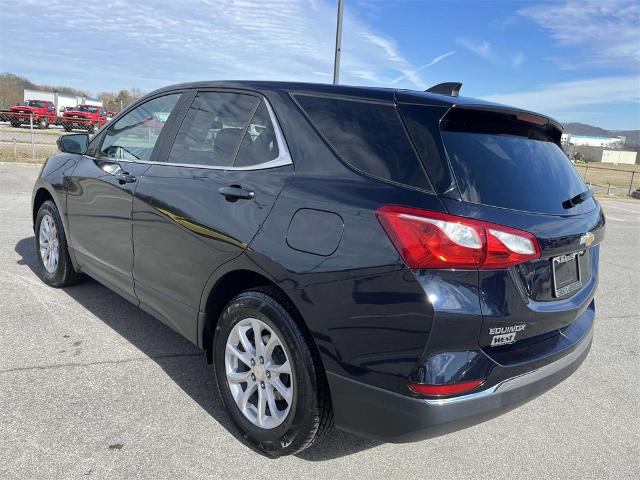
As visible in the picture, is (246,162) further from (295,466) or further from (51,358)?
(51,358)

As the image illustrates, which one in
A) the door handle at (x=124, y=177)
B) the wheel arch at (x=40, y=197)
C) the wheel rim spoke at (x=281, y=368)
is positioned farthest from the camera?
the wheel arch at (x=40, y=197)

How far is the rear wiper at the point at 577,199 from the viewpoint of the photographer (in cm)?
248

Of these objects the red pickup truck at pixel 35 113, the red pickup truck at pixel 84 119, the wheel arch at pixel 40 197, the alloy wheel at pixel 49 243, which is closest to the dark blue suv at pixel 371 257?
the alloy wheel at pixel 49 243

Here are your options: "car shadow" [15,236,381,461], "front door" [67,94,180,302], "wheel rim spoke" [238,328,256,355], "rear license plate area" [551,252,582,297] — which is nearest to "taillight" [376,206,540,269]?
"rear license plate area" [551,252,582,297]

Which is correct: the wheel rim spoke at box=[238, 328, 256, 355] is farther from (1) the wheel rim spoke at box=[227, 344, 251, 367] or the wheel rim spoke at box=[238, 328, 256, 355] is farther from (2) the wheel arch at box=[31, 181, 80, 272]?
(2) the wheel arch at box=[31, 181, 80, 272]

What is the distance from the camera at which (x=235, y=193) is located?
261cm

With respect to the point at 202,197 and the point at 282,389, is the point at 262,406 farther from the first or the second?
the point at 202,197

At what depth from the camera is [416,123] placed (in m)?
2.16

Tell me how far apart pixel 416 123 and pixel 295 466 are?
1693mm

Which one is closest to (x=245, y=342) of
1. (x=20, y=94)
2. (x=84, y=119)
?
(x=84, y=119)

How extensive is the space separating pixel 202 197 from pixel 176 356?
1.29 m

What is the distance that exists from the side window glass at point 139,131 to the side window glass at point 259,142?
894 mm

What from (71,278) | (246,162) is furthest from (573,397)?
(71,278)

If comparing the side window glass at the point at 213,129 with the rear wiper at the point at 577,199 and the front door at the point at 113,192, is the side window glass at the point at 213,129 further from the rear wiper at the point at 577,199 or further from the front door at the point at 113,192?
the rear wiper at the point at 577,199
